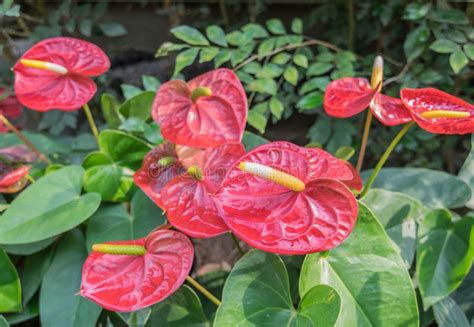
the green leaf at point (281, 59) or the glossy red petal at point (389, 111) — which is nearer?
the glossy red petal at point (389, 111)

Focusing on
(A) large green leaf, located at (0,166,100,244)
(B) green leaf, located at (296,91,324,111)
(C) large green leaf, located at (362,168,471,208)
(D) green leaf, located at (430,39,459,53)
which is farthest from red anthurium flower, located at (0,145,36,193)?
(D) green leaf, located at (430,39,459,53)

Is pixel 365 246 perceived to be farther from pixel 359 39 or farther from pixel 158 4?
pixel 158 4

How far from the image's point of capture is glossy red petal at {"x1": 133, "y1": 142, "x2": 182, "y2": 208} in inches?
29.0

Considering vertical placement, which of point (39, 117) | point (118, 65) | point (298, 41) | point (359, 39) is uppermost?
point (298, 41)

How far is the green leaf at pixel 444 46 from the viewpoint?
0.92 meters

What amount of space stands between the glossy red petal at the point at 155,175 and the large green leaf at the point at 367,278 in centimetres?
25

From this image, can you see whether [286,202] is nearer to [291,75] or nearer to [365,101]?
[365,101]

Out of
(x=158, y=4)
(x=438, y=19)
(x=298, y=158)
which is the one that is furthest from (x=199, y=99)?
(x=158, y=4)

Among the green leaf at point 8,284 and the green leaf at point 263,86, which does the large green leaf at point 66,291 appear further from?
the green leaf at point 263,86

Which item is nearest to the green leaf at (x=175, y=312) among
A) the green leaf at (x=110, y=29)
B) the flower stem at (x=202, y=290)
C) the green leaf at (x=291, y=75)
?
the flower stem at (x=202, y=290)

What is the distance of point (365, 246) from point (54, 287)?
49 centimetres

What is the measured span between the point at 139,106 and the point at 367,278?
0.58m

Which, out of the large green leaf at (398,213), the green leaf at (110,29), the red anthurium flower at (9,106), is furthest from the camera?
the green leaf at (110,29)

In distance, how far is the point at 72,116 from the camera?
1.30 m
